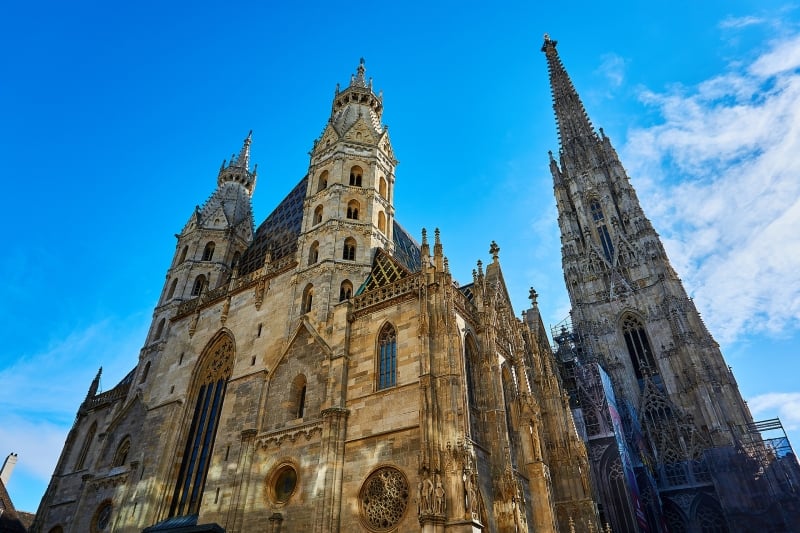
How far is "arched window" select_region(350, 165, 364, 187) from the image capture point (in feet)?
79.6

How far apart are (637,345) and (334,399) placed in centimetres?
3254

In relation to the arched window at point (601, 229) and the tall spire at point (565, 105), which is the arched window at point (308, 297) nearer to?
the arched window at point (601, 229)

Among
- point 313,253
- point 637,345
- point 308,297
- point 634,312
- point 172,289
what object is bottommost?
point 308,297

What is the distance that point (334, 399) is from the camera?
16.9m

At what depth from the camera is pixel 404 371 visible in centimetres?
1625

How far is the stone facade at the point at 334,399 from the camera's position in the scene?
48.7ft

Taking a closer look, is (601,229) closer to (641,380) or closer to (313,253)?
(641,380)

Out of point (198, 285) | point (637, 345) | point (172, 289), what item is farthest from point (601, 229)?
point (172, 289)

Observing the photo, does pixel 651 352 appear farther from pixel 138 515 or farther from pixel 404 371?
pixel 138 515

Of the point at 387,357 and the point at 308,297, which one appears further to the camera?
the point at 308,297

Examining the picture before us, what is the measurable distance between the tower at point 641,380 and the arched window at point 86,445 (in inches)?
1048

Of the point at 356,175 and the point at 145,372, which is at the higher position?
the point at 356,175

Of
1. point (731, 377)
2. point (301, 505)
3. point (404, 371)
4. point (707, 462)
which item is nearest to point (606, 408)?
point (707, 462)

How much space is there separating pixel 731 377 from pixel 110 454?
37945 mm
